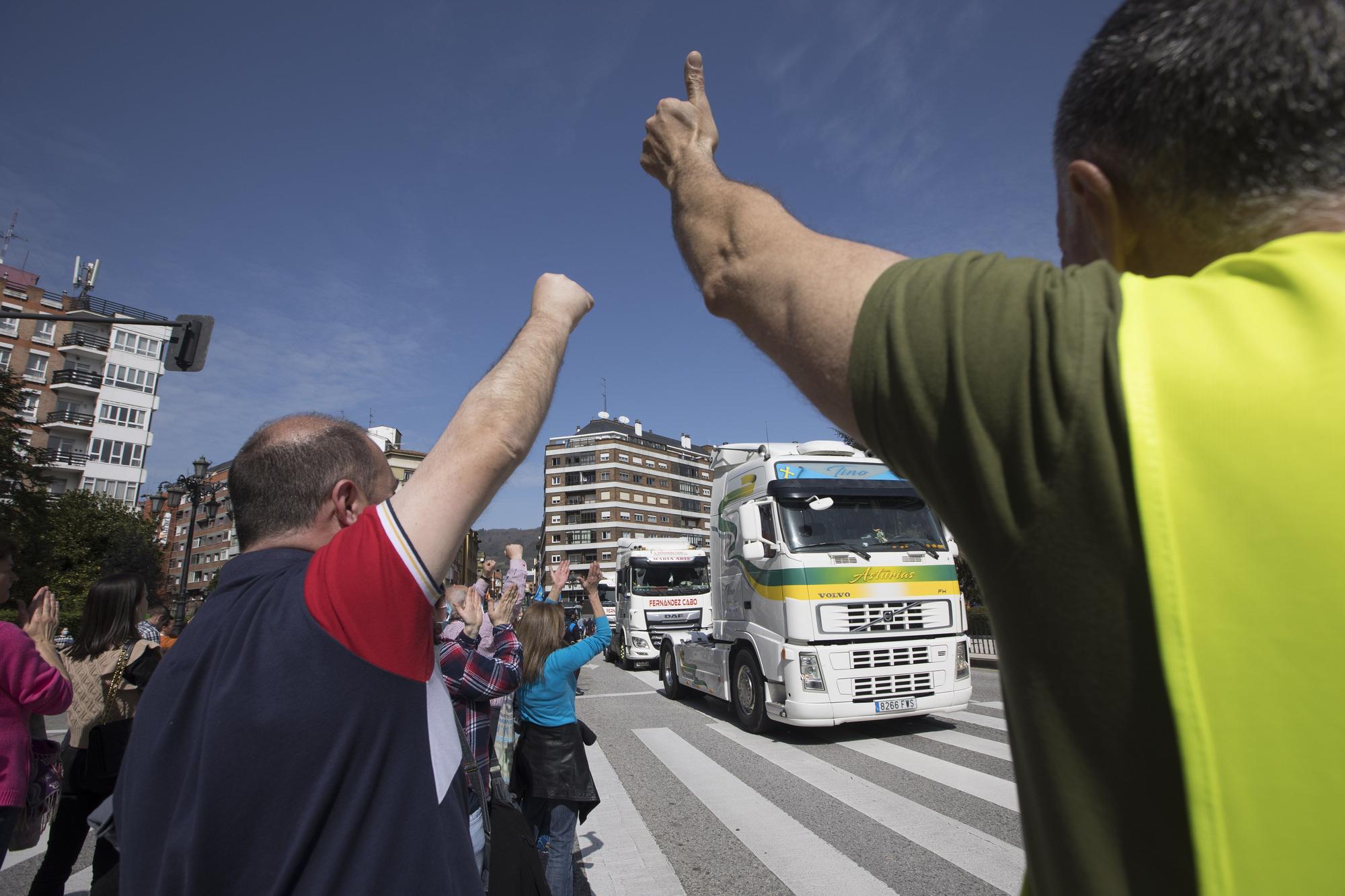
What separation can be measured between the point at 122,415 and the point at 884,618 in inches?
2344

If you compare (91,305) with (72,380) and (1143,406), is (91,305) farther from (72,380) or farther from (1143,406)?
(1143,406)

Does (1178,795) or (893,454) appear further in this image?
(893,454)

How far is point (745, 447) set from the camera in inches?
432

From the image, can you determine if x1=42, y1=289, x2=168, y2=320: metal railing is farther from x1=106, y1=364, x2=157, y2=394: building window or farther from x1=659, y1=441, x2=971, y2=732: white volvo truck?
x1=659, y1=441, x2=971, y2=732: white volvo truck

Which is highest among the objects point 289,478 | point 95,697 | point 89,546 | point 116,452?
point 116,452

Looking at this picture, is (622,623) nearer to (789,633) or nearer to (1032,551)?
(789,633)

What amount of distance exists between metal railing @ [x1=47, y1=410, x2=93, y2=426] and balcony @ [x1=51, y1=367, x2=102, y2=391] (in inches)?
66.0

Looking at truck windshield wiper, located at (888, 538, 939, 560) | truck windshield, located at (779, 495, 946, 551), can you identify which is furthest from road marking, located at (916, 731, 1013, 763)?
truck windshield, located at (779, 495, 946, 551)

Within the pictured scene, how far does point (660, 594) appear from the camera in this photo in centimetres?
1867

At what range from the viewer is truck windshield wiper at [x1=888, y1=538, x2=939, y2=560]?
9.02m

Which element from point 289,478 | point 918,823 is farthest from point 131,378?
point 289,478

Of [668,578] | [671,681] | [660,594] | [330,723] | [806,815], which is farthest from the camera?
[668,578]

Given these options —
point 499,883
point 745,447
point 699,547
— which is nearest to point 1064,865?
point 499,883

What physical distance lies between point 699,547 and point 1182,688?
63.7 feet
